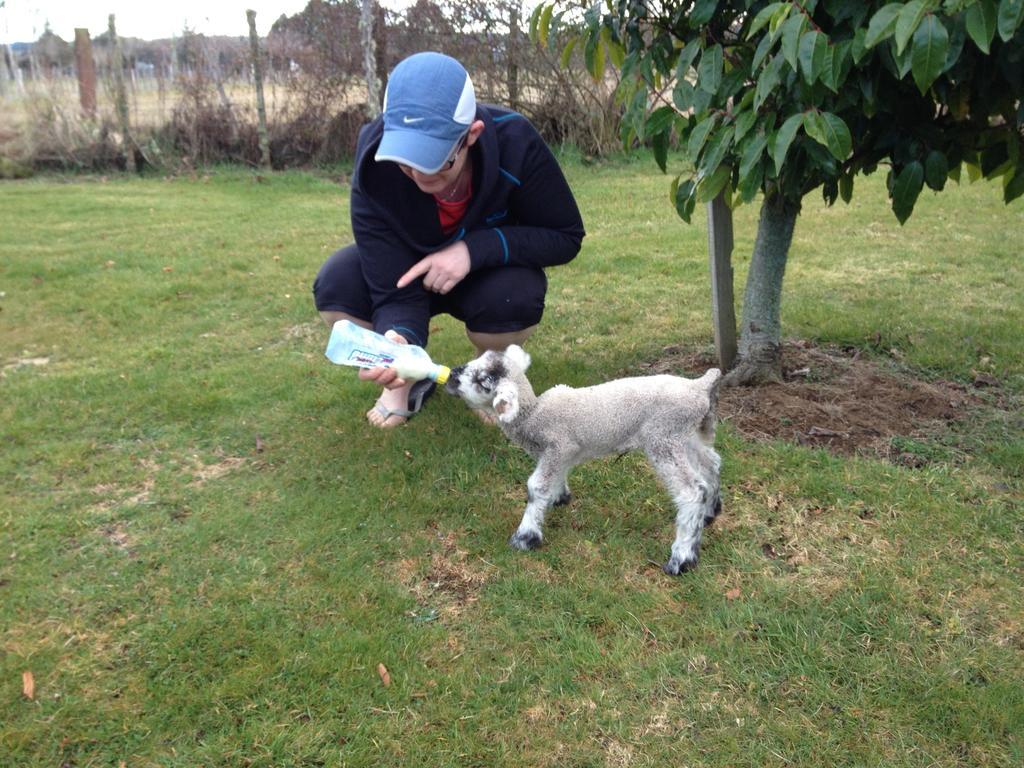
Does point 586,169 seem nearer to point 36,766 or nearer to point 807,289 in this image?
point 807,289

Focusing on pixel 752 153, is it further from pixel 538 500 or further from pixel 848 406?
pixel 848 406

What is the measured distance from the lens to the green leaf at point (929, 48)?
207 centimetres

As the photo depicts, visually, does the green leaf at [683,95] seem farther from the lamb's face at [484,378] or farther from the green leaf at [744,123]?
the lamb's face at [484,378]

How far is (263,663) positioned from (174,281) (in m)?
4.85

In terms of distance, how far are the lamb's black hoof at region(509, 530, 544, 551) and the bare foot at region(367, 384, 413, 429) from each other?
1.18 meters

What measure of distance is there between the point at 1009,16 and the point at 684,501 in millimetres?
1702

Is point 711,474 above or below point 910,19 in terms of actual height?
below

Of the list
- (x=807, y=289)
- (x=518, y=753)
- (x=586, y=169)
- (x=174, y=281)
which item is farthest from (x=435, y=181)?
(x=586, y=169)

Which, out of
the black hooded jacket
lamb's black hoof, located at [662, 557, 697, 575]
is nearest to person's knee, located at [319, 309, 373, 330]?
the black hooded jacket

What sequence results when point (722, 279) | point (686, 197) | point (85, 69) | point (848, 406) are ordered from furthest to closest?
1. point (85, 69)
2. point (722, 279)
3. point (848, 406)
4. point (686, 197)

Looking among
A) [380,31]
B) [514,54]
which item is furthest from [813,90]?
[380,31]

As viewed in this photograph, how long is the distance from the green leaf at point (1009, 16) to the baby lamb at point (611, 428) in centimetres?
138

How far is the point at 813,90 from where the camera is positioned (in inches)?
104

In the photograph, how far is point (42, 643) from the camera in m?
2.64
